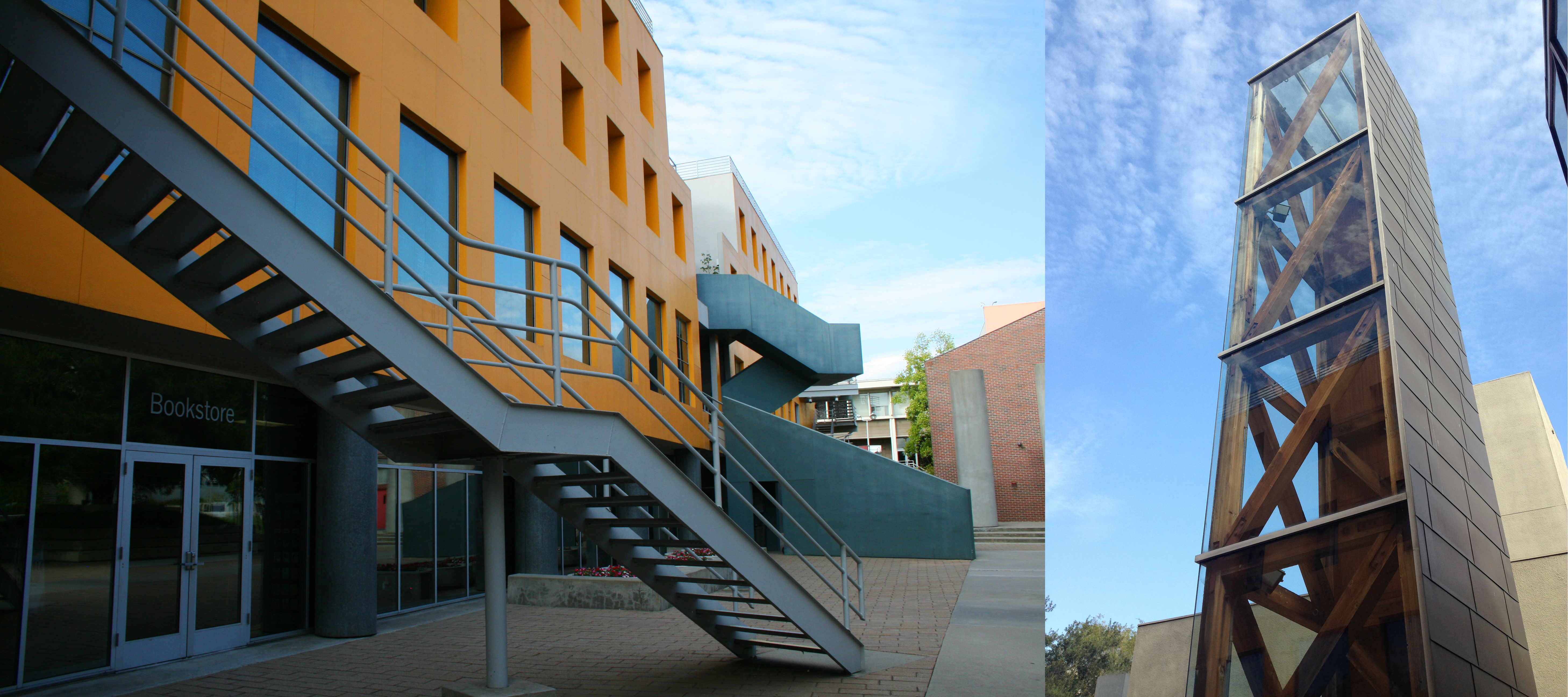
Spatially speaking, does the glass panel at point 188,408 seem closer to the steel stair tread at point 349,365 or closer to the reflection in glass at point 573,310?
the steel stair tread at point 349,365

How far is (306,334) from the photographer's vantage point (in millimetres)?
5535

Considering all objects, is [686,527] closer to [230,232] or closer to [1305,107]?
[230,232]

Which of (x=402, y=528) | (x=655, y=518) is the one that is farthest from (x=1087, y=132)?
(x=402, y=528)

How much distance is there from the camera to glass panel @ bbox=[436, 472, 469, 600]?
13.9 m

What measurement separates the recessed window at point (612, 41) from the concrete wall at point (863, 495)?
9.02m

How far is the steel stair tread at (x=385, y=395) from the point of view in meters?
5.61

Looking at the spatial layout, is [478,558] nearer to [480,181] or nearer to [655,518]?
[480,181]

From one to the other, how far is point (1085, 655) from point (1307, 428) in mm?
817

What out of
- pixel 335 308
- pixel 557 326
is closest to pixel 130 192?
pixel 335 308

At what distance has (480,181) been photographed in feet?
41.7

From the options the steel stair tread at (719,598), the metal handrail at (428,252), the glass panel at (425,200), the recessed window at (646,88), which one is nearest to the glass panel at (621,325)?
the glass panel at (425,200)

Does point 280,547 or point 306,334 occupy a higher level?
point 306,334

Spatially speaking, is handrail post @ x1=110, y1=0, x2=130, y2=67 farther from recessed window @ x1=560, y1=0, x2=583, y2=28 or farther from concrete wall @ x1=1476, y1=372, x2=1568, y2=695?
recessed window @ x1=560, y1=0, x2=583, y2=28

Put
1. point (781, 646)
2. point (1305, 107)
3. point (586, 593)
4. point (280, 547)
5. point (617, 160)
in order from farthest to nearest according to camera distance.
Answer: point (617, 160)
point (586, 593)
point (280, 547)
point (781, 646)
point (1305, 107)
